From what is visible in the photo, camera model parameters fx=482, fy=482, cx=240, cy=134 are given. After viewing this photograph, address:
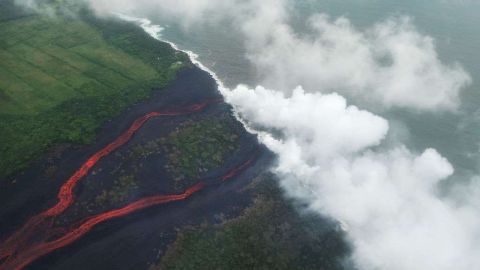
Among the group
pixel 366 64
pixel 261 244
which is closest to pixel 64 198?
pixel 261 244

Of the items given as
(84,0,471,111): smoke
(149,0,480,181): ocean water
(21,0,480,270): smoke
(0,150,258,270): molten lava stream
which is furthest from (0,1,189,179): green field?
(0,150,258,270): molten lava stream

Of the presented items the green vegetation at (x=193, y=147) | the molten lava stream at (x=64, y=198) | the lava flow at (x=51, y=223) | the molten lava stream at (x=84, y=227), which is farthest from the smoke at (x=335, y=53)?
the molten lava stream at (x=84, y=227)

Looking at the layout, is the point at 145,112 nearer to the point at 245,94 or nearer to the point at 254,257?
the point at 245,94

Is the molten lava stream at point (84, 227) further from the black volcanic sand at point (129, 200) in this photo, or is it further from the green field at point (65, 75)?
the green field at point (65, 75)

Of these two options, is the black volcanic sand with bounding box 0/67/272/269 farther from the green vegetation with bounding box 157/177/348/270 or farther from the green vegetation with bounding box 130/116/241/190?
the green vegetation with bounding box 157/177/348/270

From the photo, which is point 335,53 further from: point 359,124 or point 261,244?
point 261,244

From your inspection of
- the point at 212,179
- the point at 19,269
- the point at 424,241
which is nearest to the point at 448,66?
the point at 424,241

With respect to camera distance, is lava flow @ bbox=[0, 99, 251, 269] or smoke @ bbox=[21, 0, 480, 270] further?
smoke @ bbox=[21, 0, 480, 270]
